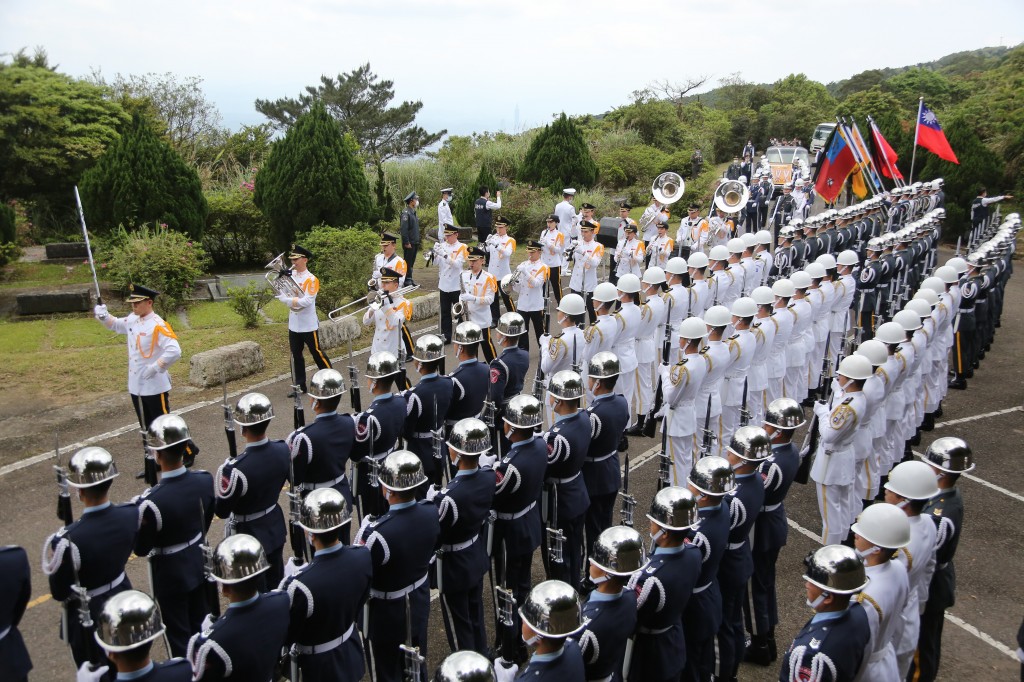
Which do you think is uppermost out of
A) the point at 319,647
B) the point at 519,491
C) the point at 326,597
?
the point at 326,597

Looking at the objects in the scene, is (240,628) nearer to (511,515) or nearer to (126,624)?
(126,624)

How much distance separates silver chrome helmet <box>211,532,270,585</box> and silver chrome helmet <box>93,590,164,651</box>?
40 cm

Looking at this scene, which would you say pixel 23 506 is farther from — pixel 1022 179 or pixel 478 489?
pixel 1022 179

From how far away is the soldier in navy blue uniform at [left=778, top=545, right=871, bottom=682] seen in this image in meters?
4.10

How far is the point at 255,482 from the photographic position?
5730mm

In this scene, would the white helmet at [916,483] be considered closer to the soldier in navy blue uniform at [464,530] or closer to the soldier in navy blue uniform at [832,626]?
the soldier in navy blue uniform at [832,626]

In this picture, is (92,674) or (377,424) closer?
(92,674)

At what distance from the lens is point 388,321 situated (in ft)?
32.7

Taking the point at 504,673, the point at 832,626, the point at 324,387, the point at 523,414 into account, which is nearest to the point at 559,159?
the point at 324,387

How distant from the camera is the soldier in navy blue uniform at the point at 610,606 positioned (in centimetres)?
416

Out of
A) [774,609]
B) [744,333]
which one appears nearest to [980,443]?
[744,333]

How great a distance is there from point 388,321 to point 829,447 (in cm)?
534

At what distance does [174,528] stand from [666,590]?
3.25 meters

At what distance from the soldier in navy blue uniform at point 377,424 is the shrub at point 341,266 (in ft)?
23.8
